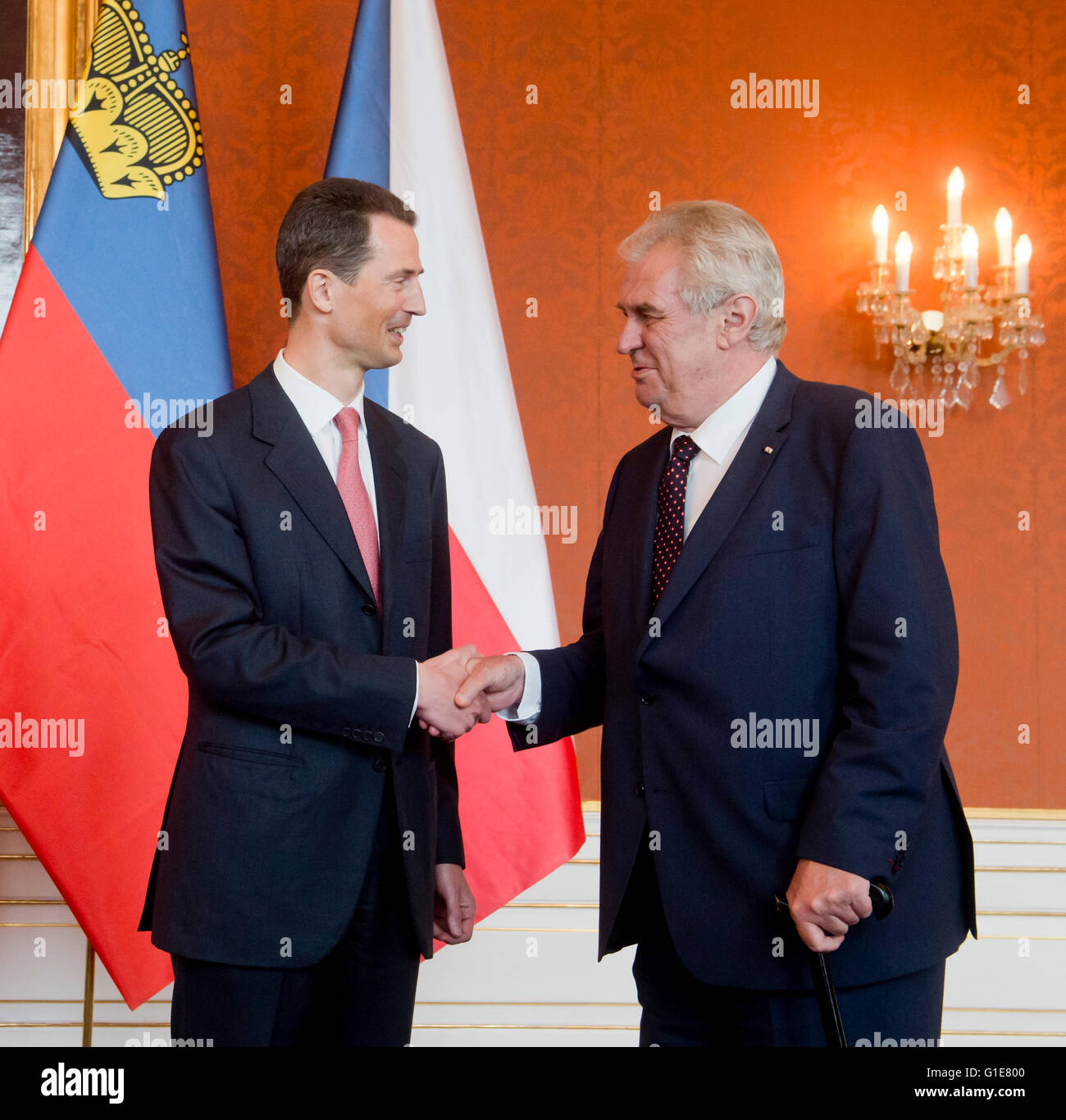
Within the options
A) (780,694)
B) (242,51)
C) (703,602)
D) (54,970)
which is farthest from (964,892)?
(242,51)

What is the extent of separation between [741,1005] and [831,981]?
7.5 inches

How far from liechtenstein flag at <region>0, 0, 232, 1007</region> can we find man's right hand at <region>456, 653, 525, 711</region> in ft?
3.40

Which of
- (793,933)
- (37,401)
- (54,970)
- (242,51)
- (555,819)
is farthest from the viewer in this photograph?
(242,51)

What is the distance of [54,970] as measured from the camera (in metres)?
3.21

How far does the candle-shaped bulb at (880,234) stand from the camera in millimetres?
3396

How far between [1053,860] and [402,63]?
2.96 meters

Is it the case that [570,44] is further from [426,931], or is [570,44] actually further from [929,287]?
[426,931]

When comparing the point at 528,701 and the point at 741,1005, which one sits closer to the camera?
the point at 741,1005

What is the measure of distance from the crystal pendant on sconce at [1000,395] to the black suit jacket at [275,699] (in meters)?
2.44

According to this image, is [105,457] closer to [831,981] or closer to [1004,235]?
[831,981]

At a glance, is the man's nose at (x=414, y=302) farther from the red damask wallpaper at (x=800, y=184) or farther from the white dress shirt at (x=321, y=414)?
the red damask wallpaper at (x=800, y=184)

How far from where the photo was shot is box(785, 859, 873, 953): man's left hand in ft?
4.61

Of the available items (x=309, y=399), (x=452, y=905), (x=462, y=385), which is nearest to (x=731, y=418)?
(x=309, y=399)

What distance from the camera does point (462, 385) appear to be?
2.89 metres
